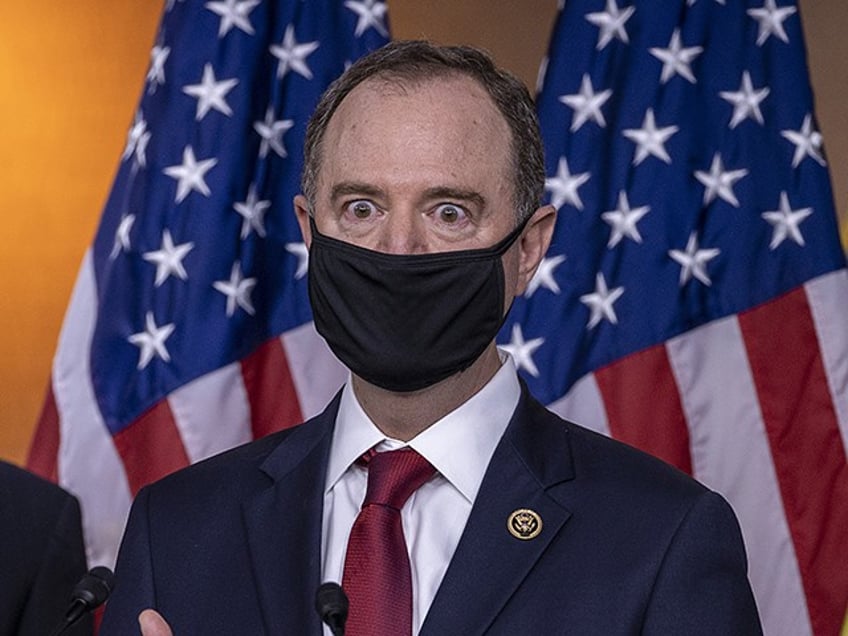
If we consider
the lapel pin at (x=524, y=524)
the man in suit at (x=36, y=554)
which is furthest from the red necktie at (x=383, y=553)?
the man in suit at (x=36, y=554)

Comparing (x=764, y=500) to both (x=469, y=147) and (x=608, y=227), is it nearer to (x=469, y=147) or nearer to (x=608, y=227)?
(x=608, y=227)

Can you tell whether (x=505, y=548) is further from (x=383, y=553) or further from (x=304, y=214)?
(x=304, y=214)

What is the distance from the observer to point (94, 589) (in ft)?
5.08

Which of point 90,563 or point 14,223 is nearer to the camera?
point 90,563

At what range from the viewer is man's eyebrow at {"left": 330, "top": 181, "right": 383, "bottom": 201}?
5.85ft

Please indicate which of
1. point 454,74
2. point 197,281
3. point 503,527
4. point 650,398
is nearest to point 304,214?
point 454,74

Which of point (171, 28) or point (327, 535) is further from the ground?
point (171, 28)

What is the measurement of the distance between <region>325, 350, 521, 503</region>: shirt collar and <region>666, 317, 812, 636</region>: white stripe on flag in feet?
3.84

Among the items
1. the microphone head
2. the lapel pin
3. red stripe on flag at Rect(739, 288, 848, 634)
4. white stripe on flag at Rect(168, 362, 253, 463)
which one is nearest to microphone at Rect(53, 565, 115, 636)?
the microphone head

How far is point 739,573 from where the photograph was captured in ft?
5.79

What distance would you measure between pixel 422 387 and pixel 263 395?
4.34 feet

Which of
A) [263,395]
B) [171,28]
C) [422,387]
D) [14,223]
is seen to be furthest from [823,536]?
[14,223]

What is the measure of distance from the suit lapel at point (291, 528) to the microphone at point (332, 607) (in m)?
0.26

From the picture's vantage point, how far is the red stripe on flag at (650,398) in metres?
3.01
